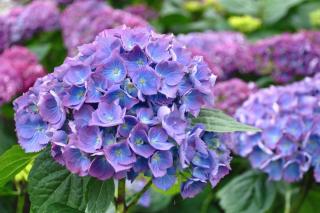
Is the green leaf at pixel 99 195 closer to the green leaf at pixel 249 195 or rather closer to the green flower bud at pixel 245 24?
the green leaf at pixel 249 195

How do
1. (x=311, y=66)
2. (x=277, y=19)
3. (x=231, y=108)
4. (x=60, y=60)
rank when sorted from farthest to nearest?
(x=277, y=19)
(x=60, y=60)
(x=311, y=66)
(x=231, y=108)

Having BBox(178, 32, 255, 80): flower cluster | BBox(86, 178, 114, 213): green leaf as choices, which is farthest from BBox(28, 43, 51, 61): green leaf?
BBox(86, 178, 114, 213): green leaf

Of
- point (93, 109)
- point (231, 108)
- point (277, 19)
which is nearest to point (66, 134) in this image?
point (93, 109)

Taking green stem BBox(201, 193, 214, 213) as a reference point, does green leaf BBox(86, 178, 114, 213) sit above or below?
above

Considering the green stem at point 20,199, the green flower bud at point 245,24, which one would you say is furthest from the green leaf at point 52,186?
the green flower bud at point 245,24

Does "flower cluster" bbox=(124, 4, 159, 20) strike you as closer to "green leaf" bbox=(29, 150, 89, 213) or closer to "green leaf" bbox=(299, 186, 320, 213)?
"green leaf" bbox=(299, 186, 320, 213)

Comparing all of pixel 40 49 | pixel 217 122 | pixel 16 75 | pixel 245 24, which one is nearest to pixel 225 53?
pixel 245 24

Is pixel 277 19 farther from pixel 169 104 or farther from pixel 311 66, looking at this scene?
pixel 169 104
